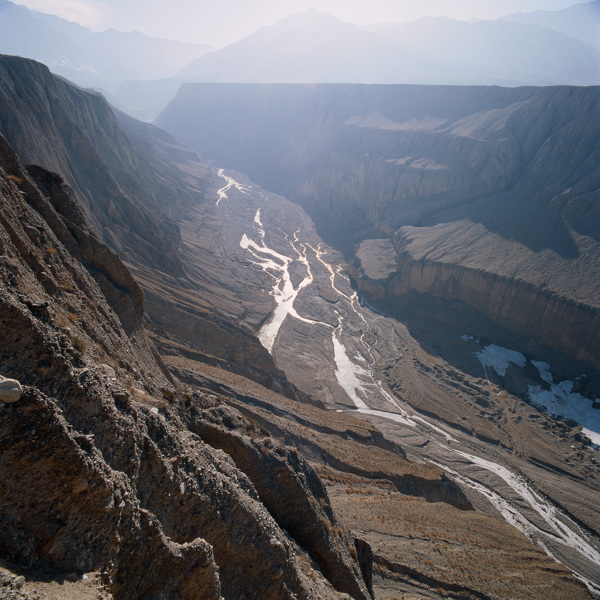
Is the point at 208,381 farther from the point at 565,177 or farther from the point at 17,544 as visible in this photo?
the point at 565,177

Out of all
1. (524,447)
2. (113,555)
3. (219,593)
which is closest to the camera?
(113,555)

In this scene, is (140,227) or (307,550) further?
(140,227)

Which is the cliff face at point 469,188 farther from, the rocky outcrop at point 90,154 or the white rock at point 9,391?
the white rock at point 9,391

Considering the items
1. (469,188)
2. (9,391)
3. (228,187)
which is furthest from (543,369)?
(228,187)

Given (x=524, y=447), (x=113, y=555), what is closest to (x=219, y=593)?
(x=113, y=555)

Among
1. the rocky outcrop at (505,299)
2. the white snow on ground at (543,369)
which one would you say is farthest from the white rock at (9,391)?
the rocky outcrop at (505,299)
